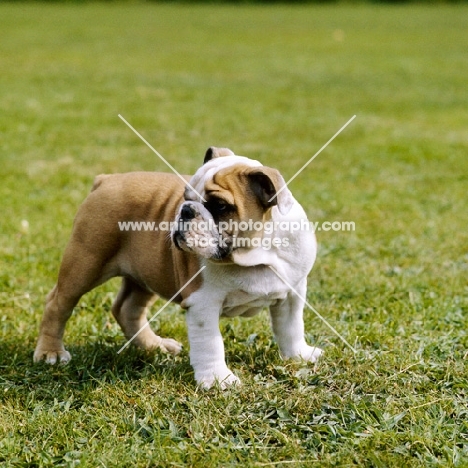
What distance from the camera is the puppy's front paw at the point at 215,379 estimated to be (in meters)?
3.58

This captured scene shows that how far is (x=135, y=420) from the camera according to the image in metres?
3.37

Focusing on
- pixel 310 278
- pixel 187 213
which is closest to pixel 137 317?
pixel 187 213

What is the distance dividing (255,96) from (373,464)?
34.4 ft

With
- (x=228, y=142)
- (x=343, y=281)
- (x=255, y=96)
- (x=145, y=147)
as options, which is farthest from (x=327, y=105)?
(x=343, y=281)

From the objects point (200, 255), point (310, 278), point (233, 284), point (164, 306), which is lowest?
point (310, 278)

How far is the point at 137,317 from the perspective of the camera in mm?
4332

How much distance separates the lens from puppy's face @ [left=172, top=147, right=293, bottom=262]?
3322 mm

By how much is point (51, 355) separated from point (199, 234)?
1.31 meters

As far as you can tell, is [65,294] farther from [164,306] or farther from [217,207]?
[217,207]

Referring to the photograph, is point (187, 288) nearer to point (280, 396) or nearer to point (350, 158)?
point (280, 396)

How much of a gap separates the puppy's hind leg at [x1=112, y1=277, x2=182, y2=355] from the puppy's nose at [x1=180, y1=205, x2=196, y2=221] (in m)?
1.12

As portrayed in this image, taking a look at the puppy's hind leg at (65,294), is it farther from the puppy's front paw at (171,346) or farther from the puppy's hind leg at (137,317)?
the puppy's front paw at (171,346)

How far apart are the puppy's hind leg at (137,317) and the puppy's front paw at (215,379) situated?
0.64 m

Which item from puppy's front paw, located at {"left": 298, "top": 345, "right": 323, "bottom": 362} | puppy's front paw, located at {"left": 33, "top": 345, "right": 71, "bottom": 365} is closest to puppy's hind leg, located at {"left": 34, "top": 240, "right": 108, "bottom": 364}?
puppy's front paw, located at {"left": 33, "top": 345, "right": 71, "bottom": 365}
